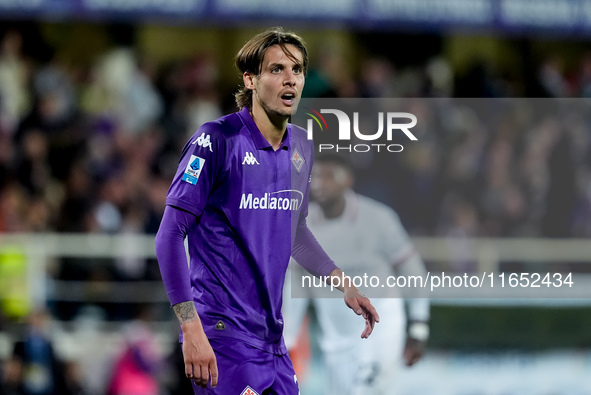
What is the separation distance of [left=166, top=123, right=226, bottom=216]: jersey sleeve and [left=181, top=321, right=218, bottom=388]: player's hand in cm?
44

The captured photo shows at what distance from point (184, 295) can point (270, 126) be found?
2.69ft

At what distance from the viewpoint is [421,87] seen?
11969 mm

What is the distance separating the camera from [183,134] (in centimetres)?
1096

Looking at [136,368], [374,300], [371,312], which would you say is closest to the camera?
[371,312]

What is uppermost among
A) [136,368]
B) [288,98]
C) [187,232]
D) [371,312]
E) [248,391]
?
[288,98]

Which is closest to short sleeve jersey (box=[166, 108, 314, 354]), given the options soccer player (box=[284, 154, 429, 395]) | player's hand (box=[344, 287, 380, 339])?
player's hand (box=[344, 287, 380, 339])

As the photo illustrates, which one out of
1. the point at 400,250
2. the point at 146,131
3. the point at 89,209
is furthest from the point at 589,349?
the point at 146,131

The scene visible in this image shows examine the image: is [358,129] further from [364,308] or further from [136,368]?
→ [136,368]

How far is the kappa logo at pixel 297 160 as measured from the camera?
4039 millimetres

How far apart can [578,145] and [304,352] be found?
4.86 metres

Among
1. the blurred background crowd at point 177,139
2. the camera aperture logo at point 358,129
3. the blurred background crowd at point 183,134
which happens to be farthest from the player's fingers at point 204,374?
the blurred background crowd at point 177,139

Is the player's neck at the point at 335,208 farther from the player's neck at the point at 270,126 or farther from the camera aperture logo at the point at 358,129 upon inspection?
the player's neck at the point at 270,126

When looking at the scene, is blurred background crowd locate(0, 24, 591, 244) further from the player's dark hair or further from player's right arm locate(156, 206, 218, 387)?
player's right arm locate(156, 206, 218, 387)

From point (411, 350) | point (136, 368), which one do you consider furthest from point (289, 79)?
point (136, 368)
